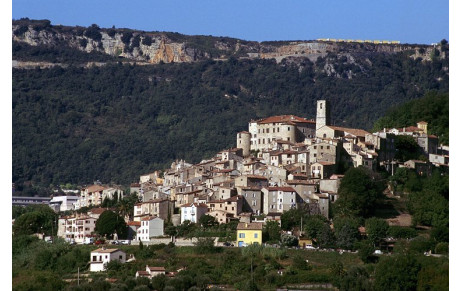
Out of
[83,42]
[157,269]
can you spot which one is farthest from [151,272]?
[83,42]

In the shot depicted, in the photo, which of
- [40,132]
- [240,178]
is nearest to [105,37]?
[40,132]

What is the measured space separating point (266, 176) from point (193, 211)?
5.57 metres

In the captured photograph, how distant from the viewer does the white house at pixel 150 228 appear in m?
64.1

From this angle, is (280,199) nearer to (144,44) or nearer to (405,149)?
(405,149)

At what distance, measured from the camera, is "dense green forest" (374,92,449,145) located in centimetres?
7750

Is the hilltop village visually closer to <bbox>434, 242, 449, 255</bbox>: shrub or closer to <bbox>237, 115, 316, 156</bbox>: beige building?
<bbox>237, 115, 316, 156</bbox>: beige building

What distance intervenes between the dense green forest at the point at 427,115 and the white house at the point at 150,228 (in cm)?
2006

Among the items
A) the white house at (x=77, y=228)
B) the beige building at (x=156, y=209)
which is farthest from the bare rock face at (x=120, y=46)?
the beige building at (x=156, y=209)

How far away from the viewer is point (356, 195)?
206 feet

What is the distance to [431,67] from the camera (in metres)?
157

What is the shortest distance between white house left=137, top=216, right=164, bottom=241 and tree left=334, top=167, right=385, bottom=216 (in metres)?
8.87

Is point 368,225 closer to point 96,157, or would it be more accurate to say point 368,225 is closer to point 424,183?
point 424,183

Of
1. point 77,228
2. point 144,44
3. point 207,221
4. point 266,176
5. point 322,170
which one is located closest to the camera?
point 207,221

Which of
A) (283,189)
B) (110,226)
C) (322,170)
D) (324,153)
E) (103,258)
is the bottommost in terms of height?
(103,258)
